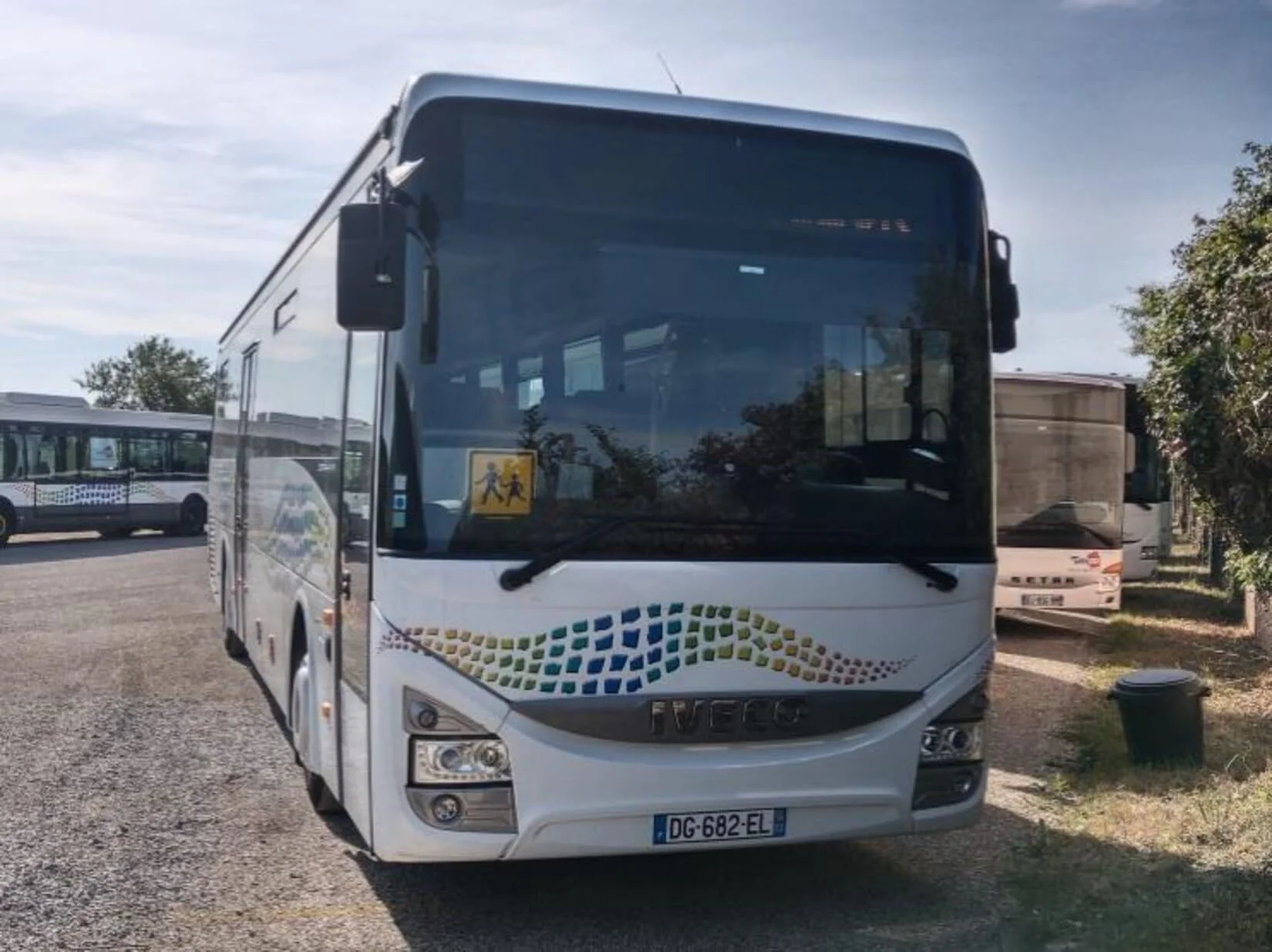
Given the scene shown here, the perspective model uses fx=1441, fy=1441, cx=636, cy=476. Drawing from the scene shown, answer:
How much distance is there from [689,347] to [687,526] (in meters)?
0.71

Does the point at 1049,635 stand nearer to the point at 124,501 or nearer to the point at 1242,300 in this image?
the point at 1242,300

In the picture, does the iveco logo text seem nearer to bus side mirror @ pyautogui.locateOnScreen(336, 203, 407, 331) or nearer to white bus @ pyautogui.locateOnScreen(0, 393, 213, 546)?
bus side mirror @ pyautogui.locateOnScreen(336, 203, 407, 331)

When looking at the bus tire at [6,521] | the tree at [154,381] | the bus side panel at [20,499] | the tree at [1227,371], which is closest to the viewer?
the tree at [1227,371]

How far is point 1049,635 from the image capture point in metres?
16.8

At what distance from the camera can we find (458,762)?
17.4ft

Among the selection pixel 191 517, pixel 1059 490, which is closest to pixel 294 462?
pixel 1059 490

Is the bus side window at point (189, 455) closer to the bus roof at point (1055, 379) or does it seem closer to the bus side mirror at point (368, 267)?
the bus roof at point (1055, 379)

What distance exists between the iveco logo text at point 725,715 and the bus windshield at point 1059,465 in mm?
10549

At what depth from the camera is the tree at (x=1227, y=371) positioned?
10.5m

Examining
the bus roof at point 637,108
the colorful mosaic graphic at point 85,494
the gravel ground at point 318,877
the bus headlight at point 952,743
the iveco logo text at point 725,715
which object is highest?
the bus roof at point 637,108

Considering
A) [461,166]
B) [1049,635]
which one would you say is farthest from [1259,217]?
[461,166]

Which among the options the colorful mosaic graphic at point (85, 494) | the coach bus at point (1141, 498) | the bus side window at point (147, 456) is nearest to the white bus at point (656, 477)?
the coach bus at point (1141, 498)

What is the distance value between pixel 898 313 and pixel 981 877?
106 inches

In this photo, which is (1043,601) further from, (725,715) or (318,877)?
(725,715)
